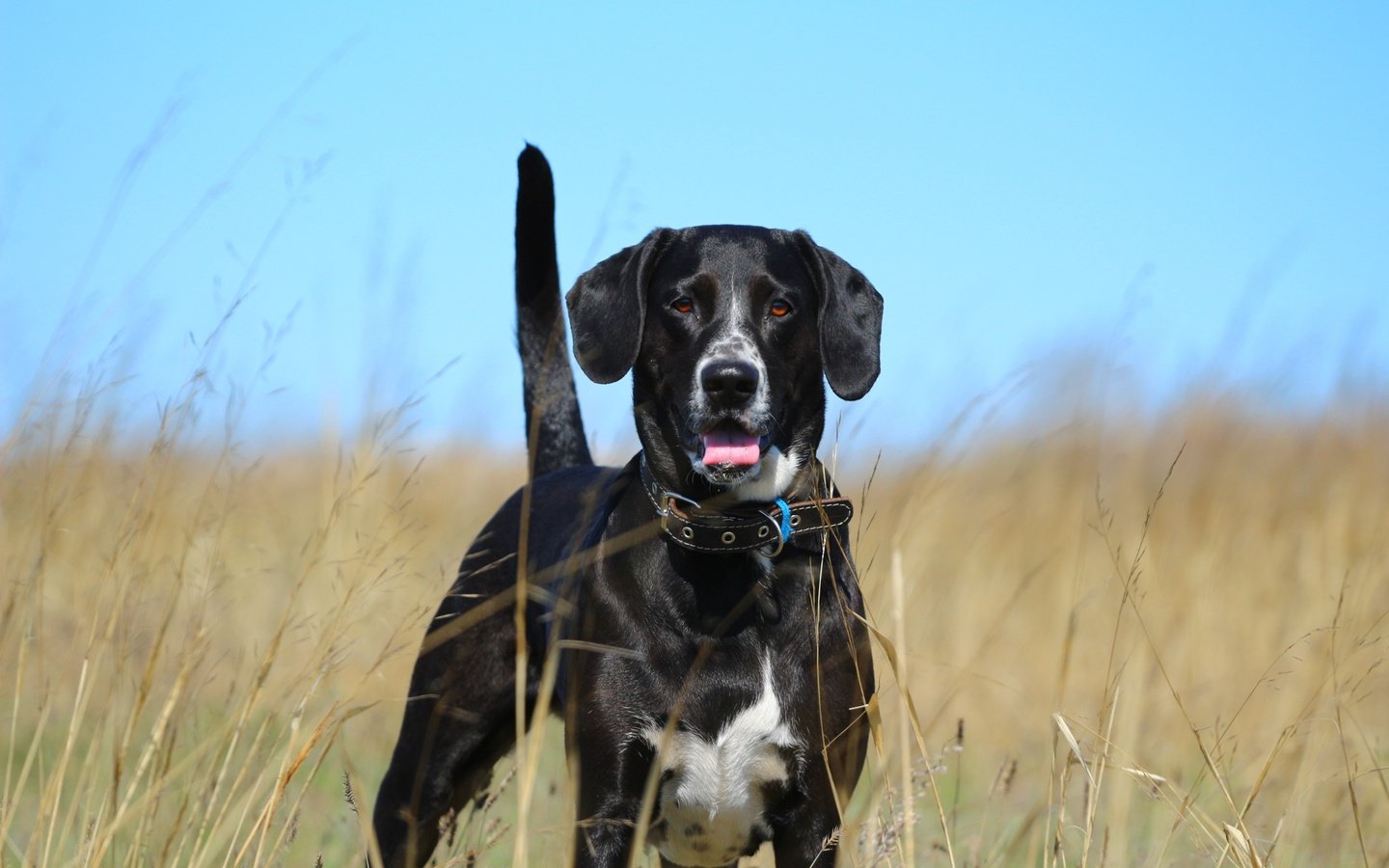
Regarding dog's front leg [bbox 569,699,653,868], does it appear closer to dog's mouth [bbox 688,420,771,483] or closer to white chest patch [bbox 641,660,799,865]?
white chest patch [bbox 641,660,799,865]

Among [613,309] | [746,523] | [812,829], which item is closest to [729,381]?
[746,523]

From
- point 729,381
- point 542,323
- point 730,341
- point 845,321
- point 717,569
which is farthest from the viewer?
point 542,323

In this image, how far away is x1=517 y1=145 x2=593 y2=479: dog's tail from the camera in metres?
4.32

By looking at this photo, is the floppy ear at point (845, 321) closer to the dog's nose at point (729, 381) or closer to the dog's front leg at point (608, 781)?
the dog's nose at point (729, 381)

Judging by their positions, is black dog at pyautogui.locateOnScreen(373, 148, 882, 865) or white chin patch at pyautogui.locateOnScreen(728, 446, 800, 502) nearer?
black dog at pyautogui.locateOnScreen(373, 148, 882, 865)

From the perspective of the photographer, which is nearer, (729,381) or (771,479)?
(729,381)

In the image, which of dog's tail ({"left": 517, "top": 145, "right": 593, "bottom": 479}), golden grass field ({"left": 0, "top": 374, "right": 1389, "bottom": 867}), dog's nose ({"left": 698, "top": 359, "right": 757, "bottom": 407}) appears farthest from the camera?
dog's tail ({"left": 517, "top": 145, "right": 593, "bottom": 479})

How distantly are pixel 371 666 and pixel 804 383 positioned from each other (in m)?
1.33

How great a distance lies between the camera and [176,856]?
2.80 metres

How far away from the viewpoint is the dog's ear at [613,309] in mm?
3512

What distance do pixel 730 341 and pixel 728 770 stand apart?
104 centimetres

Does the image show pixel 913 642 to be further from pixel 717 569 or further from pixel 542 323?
pixel 717 569

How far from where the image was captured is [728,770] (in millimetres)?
3234

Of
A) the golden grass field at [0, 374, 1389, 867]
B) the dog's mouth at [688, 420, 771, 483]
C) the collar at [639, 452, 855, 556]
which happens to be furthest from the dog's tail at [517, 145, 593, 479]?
the dog's mouth at [688, 420, 771, 483]
